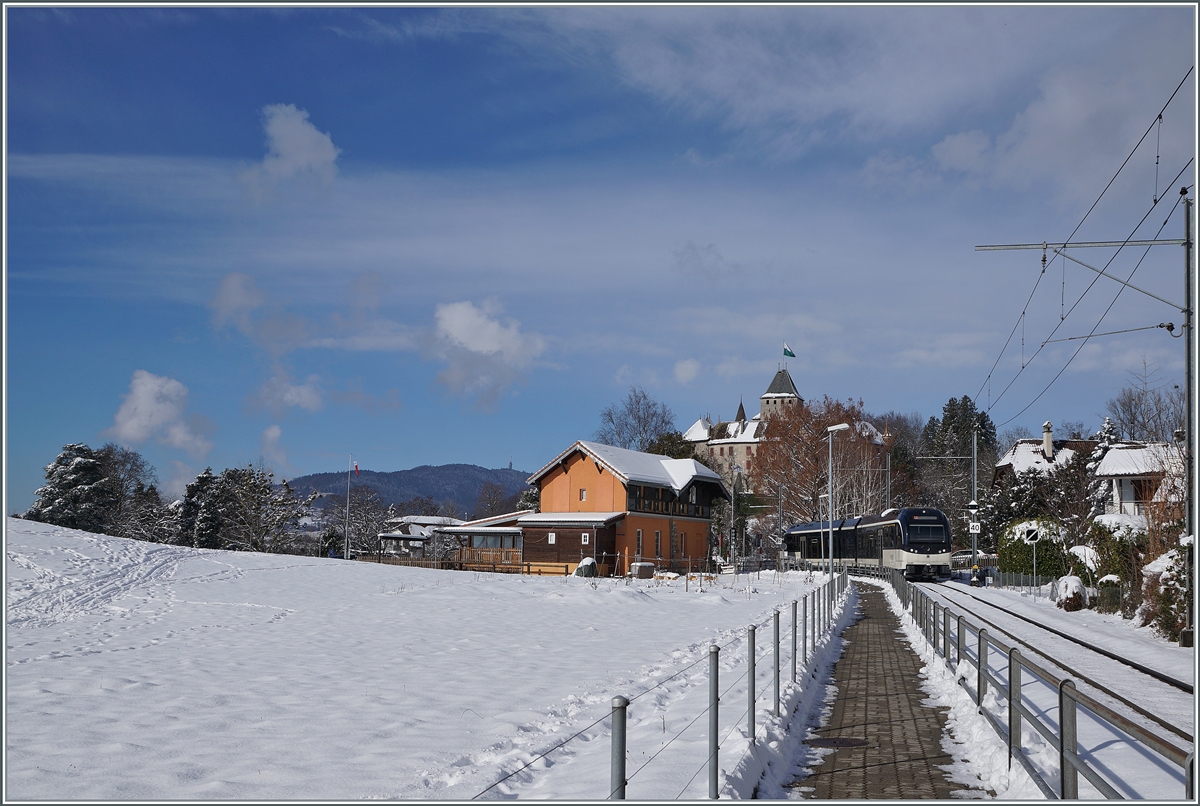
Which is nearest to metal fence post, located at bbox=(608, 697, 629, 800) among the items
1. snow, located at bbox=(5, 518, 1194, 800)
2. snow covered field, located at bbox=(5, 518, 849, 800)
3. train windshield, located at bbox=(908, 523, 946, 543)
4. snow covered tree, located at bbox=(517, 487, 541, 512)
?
snow, located at bbox=(5, 518, 1194, 800)

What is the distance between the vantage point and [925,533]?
45500 millimetres

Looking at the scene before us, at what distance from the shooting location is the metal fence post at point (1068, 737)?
5750 mm

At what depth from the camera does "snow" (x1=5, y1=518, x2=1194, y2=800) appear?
7.45 m

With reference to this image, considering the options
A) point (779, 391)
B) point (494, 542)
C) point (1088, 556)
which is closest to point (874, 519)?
point (1088, 556)

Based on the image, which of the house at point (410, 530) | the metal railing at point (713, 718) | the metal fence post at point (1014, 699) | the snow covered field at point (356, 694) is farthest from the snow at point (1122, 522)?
the house at point (410, 530)

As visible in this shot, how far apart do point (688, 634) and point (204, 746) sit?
12.5 metres

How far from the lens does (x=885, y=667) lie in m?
14.8

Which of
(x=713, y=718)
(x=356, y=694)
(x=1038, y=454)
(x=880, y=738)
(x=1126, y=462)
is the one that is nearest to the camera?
(x=713, y=718)

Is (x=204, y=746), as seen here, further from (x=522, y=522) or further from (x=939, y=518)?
(x=522, y=522)

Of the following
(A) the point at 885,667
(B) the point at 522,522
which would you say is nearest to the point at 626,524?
(B) the point at 522,522

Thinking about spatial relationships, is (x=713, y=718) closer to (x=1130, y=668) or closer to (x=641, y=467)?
(x=1130, y=668)

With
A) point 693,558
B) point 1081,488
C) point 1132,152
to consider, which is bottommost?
point 693,558

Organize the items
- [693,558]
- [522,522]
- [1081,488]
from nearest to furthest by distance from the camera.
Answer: [1081,488] < [522,522] < [693,558]

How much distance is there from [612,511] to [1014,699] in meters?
50.6
